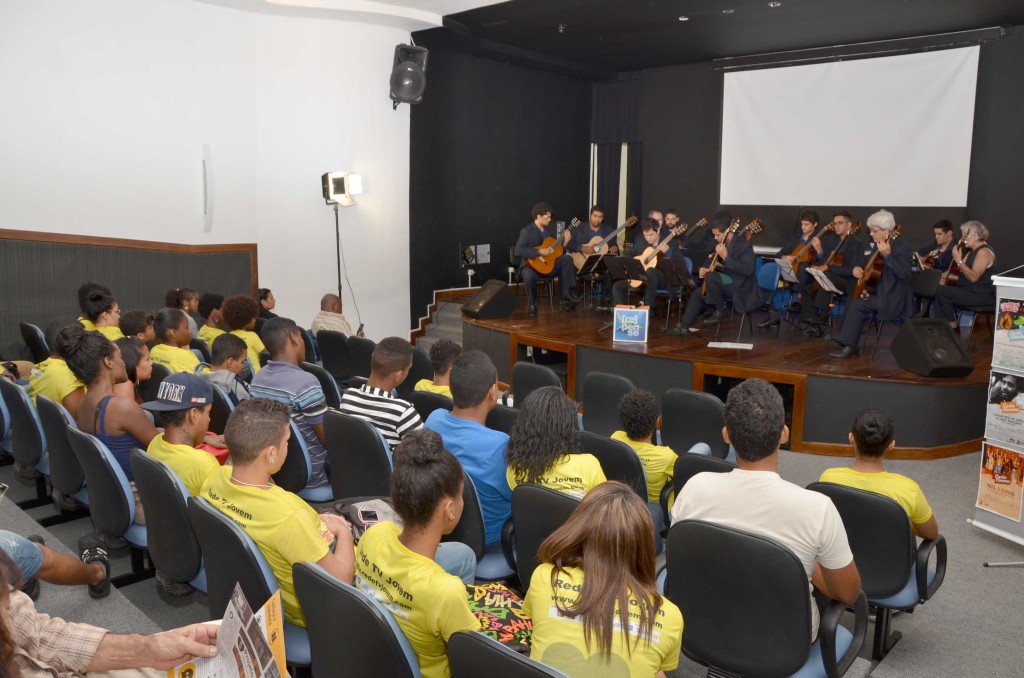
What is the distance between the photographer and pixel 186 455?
2.94 metres

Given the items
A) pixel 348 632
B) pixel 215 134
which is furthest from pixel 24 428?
pixel 215 134

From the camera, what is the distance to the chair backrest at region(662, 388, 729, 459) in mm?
4152

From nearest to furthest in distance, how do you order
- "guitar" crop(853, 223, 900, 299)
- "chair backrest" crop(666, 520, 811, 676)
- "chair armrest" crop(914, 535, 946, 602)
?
"chair backrest" crop(666, 520, 811, 676) < "chair armrest" crop(914, 535, 946, 602) < "guitar" crop(853, 223, 900, 299)

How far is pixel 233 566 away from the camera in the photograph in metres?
2.25

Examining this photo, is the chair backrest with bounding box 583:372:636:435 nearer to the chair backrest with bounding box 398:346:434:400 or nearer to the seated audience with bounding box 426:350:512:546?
the chair backrest with bounding box 398:346:434:400

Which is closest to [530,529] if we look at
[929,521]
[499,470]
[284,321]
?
[499,470]

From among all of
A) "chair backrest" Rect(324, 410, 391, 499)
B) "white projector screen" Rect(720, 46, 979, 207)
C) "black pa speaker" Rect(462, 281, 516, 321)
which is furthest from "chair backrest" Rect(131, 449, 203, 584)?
"white projector screen" Rect(720, 46, 979, 207)

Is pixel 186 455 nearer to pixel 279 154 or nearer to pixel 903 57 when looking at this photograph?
pixel 279 154

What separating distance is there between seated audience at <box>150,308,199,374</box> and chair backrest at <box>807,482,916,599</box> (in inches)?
143

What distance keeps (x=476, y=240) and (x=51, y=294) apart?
17.9 ft

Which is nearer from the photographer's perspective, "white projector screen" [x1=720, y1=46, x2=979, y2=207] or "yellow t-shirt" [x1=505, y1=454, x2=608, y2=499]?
"yellow t-shirt" [x1=505, y1=454, x2=608, y2=499]

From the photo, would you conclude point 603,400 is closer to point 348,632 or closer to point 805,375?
point 805,375

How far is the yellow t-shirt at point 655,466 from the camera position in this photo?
346 centimetres

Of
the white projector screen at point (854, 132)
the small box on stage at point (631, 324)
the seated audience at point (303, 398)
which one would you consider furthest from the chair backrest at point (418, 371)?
the white projector screen at point (854, 132)
